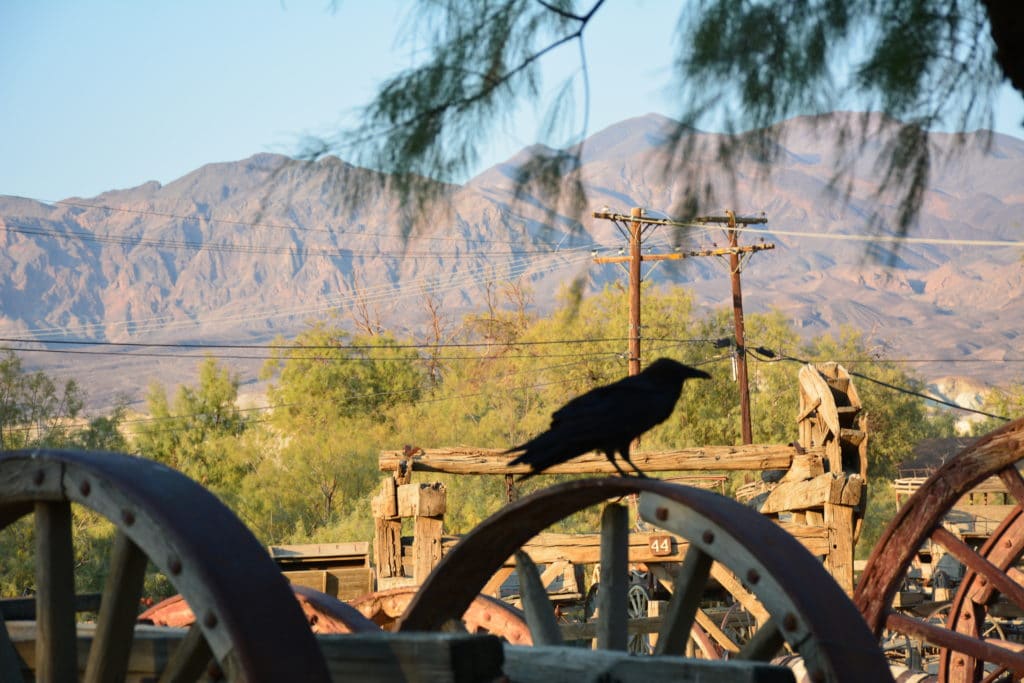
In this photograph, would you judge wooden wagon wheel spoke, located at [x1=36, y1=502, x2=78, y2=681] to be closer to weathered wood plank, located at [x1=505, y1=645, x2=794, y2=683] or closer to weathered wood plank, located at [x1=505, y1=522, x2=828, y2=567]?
weathered wood plank, located at [x1=505, y1=645, x2=794, y2=683]

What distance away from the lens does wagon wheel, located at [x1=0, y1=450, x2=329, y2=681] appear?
6.41ft

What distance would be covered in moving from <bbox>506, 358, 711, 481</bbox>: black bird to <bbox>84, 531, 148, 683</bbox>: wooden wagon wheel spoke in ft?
3.08

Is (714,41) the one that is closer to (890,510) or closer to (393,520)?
(393,520)

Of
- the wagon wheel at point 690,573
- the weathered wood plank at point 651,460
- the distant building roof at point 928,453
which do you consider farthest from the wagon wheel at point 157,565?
the distant building roof at point 928,453

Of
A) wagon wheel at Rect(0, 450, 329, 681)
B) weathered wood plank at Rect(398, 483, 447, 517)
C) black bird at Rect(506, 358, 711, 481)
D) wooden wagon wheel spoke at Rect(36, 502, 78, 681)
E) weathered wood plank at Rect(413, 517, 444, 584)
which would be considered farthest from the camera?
weathered wood plank at Rect(398, 483, 447, 517)

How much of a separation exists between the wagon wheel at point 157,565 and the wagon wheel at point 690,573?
0.78 meters

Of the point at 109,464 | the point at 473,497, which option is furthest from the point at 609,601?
the point at 473,497

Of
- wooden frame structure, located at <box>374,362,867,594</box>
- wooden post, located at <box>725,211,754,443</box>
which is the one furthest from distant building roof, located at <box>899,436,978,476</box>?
wooden frame structure, located at <box>374,362,867,594</box>

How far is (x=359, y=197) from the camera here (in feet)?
11.8

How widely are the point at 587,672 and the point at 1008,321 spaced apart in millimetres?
187713

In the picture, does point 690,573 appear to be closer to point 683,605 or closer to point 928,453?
point 683,605

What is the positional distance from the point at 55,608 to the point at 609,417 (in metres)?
1.39

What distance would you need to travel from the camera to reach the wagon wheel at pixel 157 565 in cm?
195

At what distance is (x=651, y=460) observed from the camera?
10.3 metres
